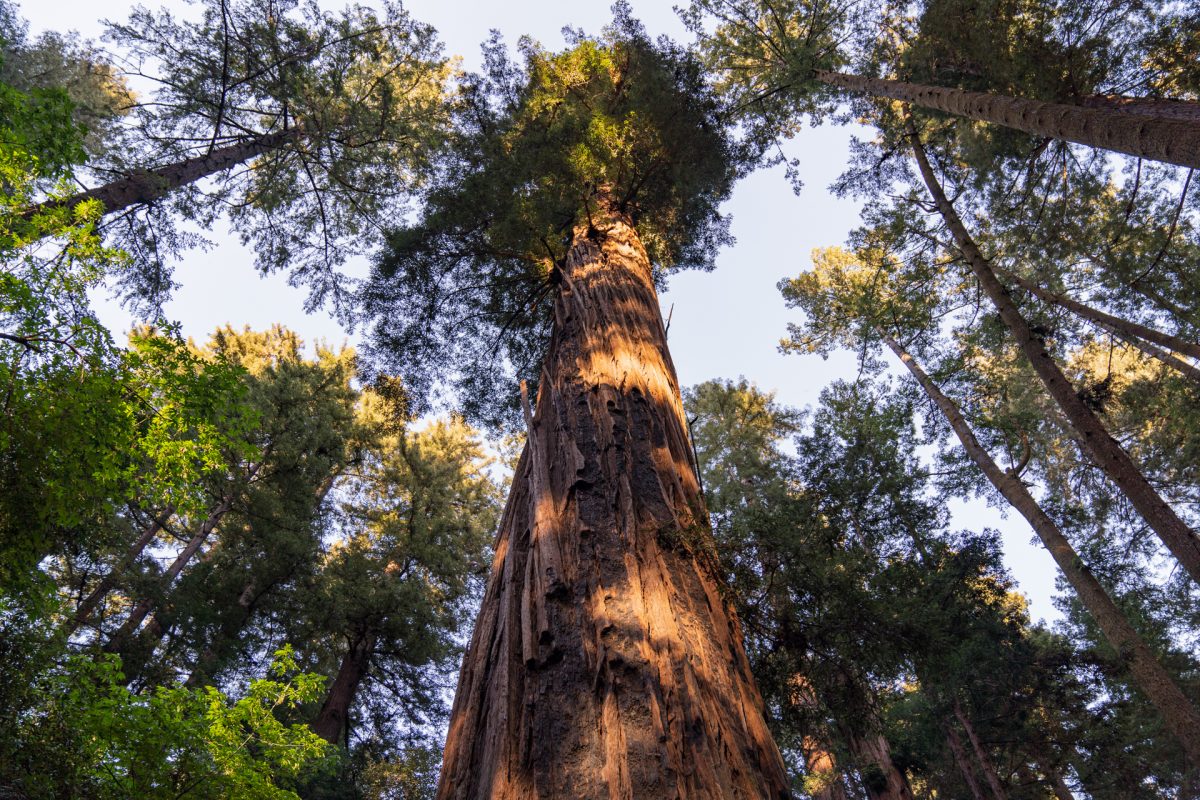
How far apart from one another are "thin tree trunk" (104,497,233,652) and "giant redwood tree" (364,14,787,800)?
17.3 feet

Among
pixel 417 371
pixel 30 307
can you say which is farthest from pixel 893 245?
pixel 30 307

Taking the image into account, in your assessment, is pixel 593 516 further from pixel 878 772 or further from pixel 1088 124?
pixel 878 772

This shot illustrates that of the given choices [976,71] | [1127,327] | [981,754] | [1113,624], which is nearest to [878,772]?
[981,754]

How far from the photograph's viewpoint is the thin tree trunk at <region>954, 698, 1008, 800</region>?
852cm

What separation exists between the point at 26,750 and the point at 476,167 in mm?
7376

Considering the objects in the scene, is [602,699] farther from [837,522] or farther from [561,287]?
[837,522]

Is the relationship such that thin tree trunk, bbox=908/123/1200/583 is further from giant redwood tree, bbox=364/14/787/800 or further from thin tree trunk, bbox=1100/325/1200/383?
giant redwood tree, bbox=364/14/787/800

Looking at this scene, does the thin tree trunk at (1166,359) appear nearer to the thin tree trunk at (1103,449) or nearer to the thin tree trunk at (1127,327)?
the thin tree trunk at (1127,327)

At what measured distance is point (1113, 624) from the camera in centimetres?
A: 723

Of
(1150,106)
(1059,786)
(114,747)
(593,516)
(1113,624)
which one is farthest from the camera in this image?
(1059,786)

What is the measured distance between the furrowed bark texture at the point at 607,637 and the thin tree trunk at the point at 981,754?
8825 mm

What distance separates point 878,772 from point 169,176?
12364 mm

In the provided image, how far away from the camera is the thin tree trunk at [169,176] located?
686 cm

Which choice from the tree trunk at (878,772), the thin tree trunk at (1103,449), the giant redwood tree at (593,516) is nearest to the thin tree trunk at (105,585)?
the giant redwood tree at (593,516)
